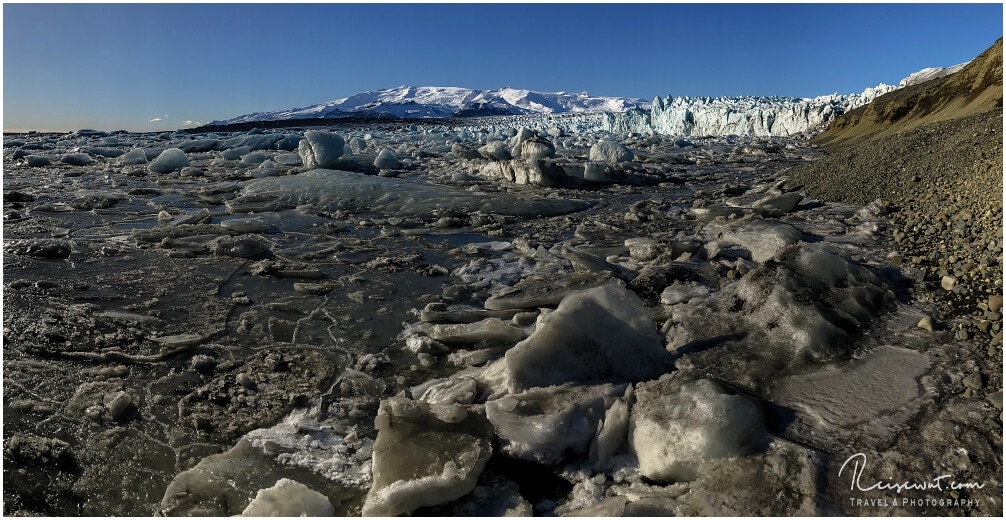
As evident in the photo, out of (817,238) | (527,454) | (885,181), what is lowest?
(527,454)

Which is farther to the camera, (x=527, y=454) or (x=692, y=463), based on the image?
(x=527, y=454)

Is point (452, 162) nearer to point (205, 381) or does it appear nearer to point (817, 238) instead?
point (817, 238)

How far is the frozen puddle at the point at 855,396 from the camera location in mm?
1896

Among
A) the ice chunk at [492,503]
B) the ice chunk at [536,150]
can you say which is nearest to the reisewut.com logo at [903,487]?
the ice chunk at [492,503]

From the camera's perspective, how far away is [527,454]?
74.2 inches

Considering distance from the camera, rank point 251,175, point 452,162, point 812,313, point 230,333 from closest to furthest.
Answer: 1. point 812,313
2. point 230,333
3. point 251,175
4. point 452,162

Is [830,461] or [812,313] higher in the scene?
[812,313]

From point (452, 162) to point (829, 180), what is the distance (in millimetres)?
8549

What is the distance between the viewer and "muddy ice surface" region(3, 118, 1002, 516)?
1709mm

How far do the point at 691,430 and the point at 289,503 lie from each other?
1.32m

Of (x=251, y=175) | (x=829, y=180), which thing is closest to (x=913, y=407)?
(x=829, y=180)

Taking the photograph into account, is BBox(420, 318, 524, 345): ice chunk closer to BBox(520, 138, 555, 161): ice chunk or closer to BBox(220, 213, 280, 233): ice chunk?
BBox(220, 213, 280, 233): ice chunk

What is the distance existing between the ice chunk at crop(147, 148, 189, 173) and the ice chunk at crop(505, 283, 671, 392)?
11912 millimetres

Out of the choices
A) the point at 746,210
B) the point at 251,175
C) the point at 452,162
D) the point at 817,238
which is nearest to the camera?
the point at 817,238
